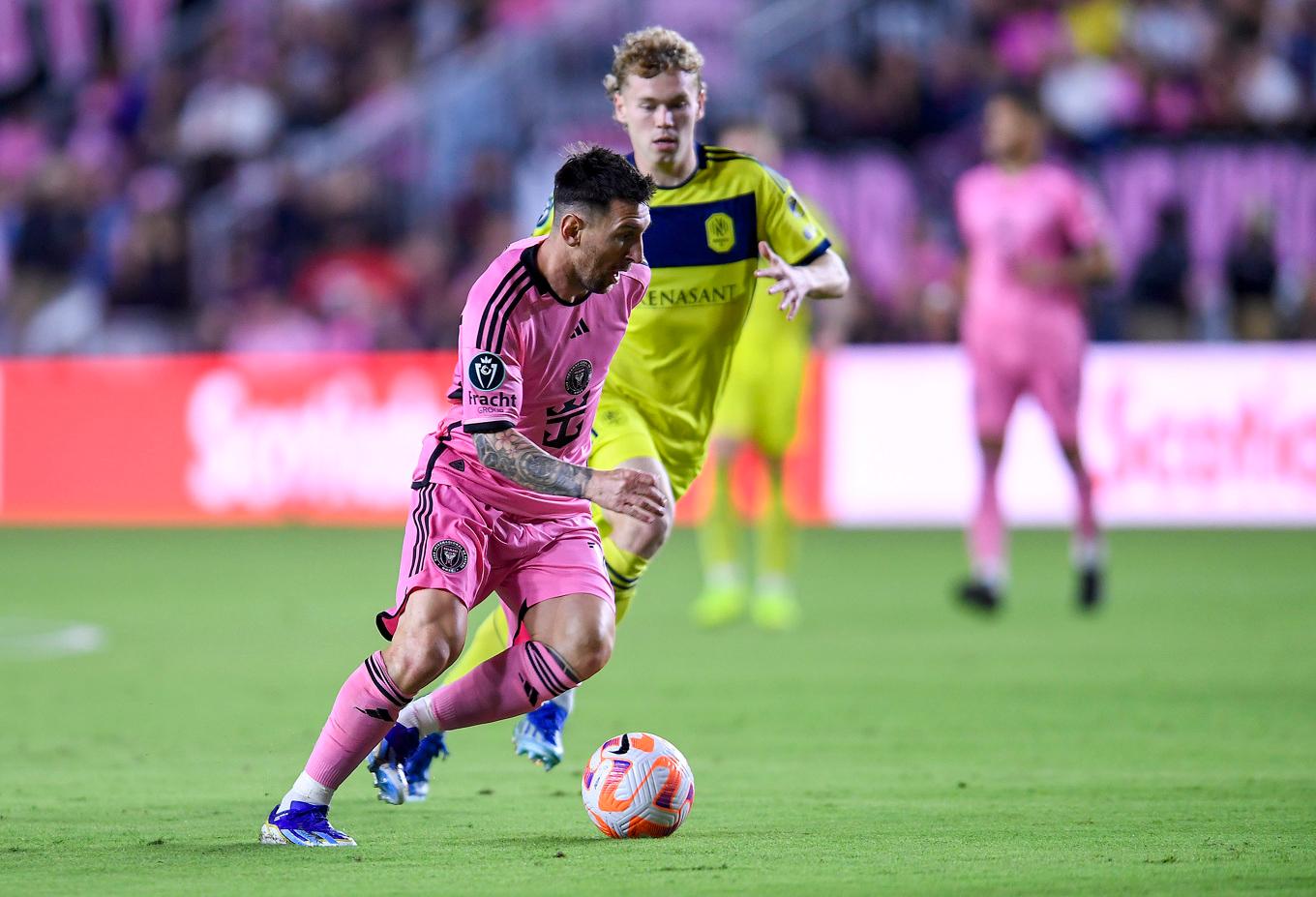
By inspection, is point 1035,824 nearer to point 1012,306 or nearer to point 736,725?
point 736,725

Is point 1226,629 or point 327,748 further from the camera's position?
point 1226,629

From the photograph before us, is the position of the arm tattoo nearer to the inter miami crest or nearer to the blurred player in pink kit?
the inter miami crest

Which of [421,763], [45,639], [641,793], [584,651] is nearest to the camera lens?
[641,793]

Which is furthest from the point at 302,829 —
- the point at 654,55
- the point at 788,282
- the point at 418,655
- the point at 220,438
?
the point at 220,438

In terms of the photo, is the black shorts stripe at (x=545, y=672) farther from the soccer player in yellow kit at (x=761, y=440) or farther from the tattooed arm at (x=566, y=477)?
the soccer player in yellow kit at (x=761, y=440)

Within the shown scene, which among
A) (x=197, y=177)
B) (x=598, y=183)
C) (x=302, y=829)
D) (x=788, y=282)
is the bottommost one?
→ (x=302, y=829)

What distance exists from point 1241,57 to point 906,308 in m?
4.29

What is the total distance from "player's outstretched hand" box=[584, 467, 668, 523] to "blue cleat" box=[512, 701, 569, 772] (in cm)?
115

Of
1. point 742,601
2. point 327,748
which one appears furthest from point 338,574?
point 327,748

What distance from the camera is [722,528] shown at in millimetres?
10773

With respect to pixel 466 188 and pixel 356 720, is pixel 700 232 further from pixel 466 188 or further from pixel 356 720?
pixel 466 188

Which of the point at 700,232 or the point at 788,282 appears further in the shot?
the point at 700,232

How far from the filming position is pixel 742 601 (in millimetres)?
10859

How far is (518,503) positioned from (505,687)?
488mm
